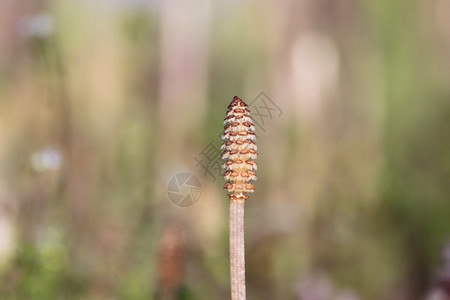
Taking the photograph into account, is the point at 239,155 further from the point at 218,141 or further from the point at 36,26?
the point at 36,26

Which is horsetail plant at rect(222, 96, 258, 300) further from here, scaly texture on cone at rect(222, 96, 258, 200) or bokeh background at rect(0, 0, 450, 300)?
bokeh background at rect(0, 0, 450, 300)

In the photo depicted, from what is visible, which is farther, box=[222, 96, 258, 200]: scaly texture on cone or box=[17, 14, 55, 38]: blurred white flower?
box=[17, 14, 55, 38]: blurred white flower

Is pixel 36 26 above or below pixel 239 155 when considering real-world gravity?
above

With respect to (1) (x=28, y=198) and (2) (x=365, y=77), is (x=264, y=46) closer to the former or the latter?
(2) (x=365, y=77)

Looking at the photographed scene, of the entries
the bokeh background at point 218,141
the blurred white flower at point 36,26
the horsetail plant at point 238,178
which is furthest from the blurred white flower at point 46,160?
the horsetail plant at point 238,178

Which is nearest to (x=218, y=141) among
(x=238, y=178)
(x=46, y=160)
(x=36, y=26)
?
(x=46, y=160)

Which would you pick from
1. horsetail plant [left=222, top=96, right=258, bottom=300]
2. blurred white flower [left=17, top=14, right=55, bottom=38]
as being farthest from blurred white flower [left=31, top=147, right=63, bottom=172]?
horsetail plant [left=222, top=96, right=258, bottom=300]

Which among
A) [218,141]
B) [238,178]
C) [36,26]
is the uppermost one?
[36,26]
